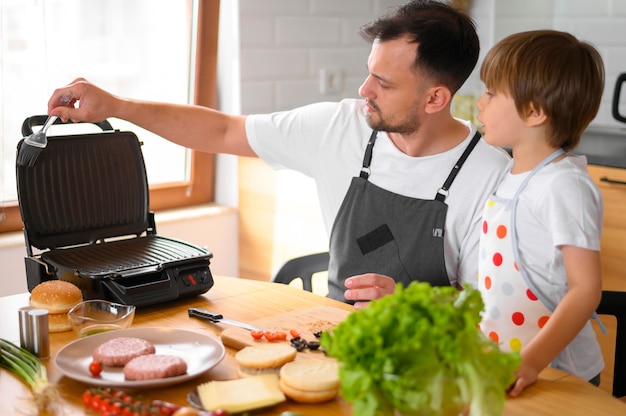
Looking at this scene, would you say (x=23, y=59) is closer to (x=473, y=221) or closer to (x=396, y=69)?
(x=396, y=69)

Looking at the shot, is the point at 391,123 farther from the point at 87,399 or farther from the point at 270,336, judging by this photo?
the point at 87,399

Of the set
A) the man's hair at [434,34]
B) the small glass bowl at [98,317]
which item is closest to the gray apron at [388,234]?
the man's hair at [434,34]

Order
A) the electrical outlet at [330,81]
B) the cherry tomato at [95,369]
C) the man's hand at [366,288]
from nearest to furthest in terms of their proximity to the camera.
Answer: the cherry tomato at [95,369] < the man's hand at [366,288] < the electrical outlet at [330,81]

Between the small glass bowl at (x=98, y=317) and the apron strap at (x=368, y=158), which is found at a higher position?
the apron strap at (x=368, y=158)

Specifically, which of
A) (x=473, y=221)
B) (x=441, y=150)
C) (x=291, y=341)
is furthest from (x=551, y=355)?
(x=441, y=150)

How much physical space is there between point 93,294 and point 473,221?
91 cm

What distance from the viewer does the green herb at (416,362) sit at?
101 cm

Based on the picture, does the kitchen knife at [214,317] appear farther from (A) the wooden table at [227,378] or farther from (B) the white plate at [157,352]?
(B) the white plate at [157,352]

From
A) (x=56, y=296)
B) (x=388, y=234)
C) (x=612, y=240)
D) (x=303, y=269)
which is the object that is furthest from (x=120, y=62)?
(x=612, y=240)

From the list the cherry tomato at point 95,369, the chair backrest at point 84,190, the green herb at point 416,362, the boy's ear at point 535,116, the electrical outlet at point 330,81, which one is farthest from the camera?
the electrical outlet at point 330,81

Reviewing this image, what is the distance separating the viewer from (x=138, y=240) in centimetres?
211

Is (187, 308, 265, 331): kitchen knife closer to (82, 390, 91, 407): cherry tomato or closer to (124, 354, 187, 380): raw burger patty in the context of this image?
(124, 354, 187, 380): raw burger patty

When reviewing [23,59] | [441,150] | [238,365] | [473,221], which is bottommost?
[238,365]

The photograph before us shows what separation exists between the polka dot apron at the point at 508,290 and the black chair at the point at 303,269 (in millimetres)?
707
